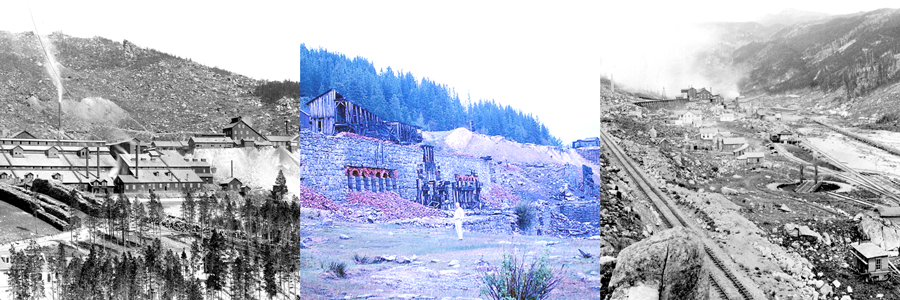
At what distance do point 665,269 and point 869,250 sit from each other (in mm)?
1895

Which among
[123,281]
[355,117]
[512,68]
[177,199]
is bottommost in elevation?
[123,281]

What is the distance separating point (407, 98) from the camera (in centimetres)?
732

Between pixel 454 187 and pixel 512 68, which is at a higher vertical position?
pixel 512 68

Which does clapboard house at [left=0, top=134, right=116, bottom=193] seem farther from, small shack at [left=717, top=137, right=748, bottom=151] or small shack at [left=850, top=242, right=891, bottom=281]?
small shack at [left=850, top=242, right=891, bottom=281]

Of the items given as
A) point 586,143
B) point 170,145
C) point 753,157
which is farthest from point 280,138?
point 753,157

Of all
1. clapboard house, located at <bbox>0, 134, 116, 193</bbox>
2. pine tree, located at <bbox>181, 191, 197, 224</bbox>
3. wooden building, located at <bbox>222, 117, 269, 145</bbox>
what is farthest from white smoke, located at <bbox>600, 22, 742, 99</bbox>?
clapboard house, located at <bbox>0, 134, 116, 193</bbox>

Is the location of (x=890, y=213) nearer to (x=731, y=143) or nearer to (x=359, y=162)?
(x=731, y=143)

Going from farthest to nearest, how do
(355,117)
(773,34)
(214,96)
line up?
(214,96) → (773,34) → (355,117)

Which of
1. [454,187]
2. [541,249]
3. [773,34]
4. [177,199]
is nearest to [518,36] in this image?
[454,187]

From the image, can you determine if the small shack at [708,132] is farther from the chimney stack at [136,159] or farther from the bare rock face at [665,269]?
the chimney stack at [136,159]

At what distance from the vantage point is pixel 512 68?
7.46m

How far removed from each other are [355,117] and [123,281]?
2.83 meters

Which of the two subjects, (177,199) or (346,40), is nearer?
(346,40)

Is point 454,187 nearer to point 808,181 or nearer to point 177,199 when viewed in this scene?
point 177,199
